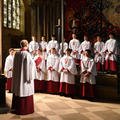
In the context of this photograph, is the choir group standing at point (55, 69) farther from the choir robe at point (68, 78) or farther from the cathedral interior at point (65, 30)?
the cathedral interior at point (65, 30)

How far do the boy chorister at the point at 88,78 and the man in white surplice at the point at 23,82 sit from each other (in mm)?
2233

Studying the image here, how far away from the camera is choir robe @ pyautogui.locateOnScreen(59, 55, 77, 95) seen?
684cm

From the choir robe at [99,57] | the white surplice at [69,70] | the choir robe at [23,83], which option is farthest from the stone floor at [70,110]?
the choir robe at [99,57]

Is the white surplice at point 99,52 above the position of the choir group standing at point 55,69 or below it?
above

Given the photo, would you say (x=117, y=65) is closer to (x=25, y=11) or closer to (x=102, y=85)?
(x=102, y=85)

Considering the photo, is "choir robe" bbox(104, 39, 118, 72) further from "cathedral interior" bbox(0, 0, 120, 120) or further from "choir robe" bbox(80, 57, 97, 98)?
"choir robe" bbox(80, 57, 97, 98)

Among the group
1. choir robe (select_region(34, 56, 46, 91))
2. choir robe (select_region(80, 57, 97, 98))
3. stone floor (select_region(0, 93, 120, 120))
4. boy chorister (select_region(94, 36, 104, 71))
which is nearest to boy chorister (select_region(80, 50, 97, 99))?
choir robe (select_region(80, 57, 97, 98))

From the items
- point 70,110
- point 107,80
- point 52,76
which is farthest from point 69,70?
point 70,110

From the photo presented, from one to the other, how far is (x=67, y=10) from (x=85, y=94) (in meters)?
6.76

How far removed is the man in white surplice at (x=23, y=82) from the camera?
15.6 feet

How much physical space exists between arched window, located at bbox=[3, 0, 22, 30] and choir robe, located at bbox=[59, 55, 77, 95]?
7.43m

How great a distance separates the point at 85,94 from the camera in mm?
6422

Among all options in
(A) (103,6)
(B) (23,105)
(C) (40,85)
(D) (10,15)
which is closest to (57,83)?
(C) (40,85)

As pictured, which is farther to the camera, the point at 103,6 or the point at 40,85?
the point at 103,6
